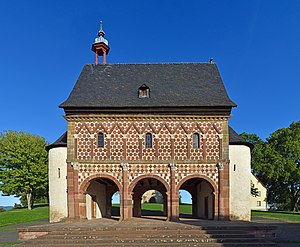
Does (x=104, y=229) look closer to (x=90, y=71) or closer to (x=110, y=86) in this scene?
(x=110, y=86)

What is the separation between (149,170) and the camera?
26.5m

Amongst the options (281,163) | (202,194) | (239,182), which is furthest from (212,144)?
(281,163)

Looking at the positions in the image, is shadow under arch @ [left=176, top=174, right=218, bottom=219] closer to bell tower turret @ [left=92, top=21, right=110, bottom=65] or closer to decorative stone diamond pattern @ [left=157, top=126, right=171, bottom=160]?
decorative stone diamond pattern @ [left=157, top=126, right=171, bottom=160]

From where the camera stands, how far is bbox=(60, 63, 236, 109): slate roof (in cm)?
2714

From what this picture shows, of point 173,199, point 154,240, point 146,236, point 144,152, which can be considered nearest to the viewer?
point 154,240

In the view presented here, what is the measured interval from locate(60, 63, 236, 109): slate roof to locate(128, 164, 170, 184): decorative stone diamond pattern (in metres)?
4.73

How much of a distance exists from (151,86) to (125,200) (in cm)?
978

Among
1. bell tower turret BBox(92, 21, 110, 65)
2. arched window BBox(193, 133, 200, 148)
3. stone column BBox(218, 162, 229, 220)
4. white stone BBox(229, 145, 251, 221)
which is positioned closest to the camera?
stone column BBox(218, 162, 229, 220)

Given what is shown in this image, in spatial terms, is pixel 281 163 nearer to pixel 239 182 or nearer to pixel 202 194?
pixel 202 194

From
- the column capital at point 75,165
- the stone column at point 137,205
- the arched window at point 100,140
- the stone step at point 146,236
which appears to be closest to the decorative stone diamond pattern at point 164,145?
the arched window at point 100,140

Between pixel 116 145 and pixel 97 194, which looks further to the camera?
pixel 97 194

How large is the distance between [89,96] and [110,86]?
7.57ft

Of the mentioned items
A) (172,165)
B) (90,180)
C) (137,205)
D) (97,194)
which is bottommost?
(137,205)

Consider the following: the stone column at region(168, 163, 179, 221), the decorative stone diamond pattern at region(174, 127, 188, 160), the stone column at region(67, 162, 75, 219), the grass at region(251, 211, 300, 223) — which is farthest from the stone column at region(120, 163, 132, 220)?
the grass at region(251, 211, 300, 223)
